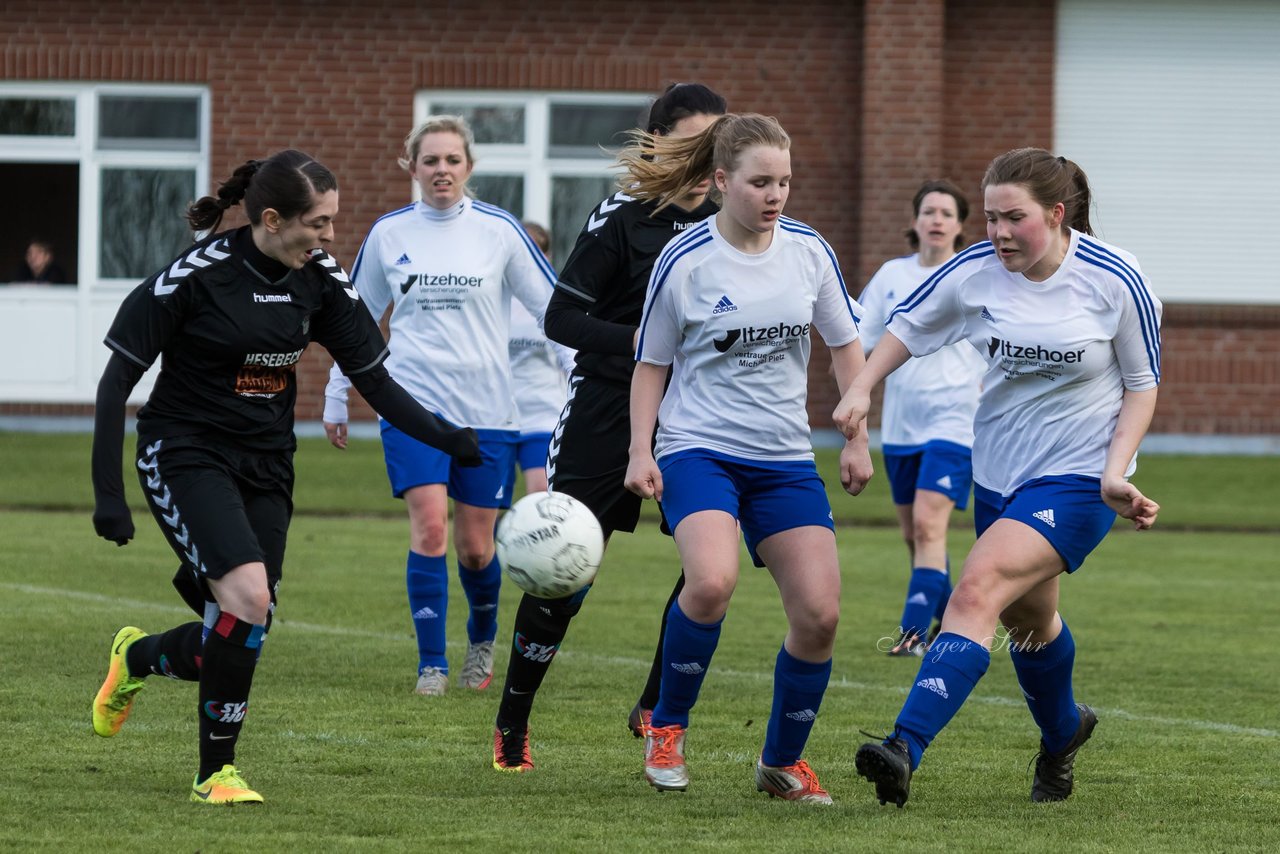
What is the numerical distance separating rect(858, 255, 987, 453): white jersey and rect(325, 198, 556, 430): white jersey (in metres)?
2.18

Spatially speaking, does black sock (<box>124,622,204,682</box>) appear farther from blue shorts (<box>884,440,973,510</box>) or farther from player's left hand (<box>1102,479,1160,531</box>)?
blue shorts (<box>884,440,973,510</box>)

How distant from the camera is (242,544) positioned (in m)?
5.44

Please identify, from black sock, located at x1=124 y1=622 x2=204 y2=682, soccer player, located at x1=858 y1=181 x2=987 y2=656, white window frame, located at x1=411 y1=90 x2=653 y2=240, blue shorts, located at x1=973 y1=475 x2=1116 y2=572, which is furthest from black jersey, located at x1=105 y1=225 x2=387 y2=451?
white window frame, located at x1=411 y1=90 x2=653 y2=240

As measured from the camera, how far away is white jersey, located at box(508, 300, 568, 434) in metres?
11.3

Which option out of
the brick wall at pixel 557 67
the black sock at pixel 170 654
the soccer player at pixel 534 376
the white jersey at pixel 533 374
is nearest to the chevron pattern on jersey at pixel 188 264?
the black sock at pixel 170 654

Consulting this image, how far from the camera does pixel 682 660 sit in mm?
5715

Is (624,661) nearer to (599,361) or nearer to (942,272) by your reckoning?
(599,361)

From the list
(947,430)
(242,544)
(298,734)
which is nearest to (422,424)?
(242,544)

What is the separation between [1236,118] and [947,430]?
483 inches

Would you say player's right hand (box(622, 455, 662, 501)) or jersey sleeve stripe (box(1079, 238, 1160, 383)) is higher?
jersey sleeve stripe (box(1079, 238, 1160, 383))

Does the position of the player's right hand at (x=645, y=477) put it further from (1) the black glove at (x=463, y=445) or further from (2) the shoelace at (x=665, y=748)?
(2) the shoelace at (x=665, y=748)

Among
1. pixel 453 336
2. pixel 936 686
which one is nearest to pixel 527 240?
pixel 453 336

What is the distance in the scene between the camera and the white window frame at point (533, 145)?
20391 mm

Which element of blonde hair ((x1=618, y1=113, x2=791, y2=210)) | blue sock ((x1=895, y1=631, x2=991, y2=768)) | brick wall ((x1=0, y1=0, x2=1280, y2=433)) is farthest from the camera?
brick wall ((x1=0, y1=0, x2=1280, y2=433))
